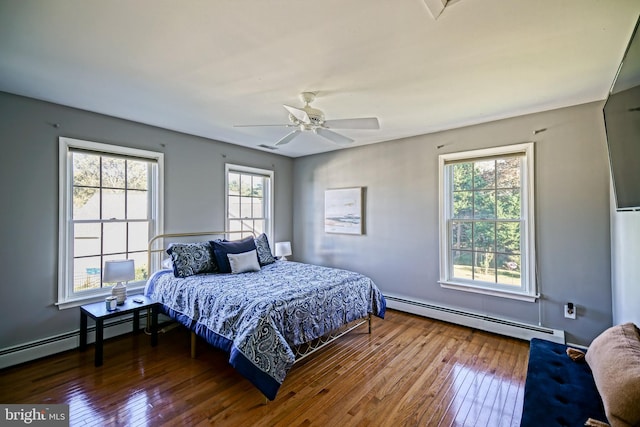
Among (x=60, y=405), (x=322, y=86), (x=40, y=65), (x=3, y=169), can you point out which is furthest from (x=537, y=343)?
(x=3, y=169)

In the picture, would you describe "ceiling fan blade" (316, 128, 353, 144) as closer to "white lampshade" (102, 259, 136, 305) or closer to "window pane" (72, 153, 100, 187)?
"white lampshade" (102, 259, 136, 305)

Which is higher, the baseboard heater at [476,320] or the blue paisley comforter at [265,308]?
the blue paisley comforter at [265,308]

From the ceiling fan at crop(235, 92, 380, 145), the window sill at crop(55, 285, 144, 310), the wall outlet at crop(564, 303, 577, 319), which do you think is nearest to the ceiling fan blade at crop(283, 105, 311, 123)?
the ceiling fan at crop(235, 92, 380, 145)

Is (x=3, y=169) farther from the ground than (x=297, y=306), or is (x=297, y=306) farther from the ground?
(x=3, y=169)

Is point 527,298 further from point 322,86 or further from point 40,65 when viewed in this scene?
point 40,65

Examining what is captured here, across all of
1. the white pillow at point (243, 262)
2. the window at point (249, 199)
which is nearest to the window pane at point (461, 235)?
the white pillow at point (243, 262)

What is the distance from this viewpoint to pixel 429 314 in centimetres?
389

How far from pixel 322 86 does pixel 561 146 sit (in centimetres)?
260

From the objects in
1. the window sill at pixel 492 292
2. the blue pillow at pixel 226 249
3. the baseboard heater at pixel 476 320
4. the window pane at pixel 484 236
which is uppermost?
the window pane at pixel 484 236

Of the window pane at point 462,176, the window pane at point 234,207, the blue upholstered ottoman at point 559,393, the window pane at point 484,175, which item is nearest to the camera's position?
the blue upholstered ottoman at point 559,393

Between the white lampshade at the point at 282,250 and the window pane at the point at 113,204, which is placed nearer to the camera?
the window pane at the point at 113,204

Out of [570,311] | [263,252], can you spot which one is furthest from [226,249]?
[570,311]

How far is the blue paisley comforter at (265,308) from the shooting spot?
6.97ft

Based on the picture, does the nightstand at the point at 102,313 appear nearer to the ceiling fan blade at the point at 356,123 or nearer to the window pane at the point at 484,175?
the ceiling fan blade at the point at 356,123
